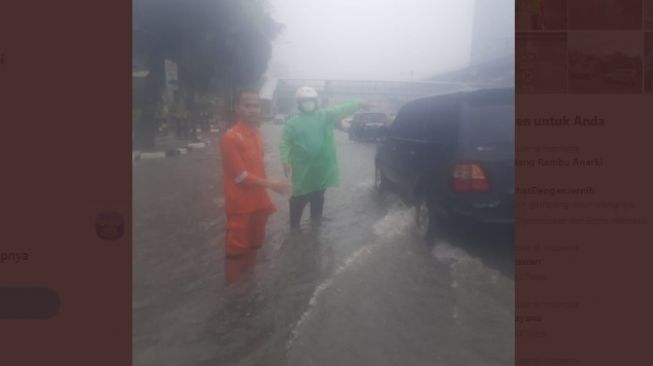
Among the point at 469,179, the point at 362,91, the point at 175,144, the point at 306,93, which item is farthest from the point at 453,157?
the point at 175,144

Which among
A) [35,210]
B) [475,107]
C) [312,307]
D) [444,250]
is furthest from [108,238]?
[475,107]

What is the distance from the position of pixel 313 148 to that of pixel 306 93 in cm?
17

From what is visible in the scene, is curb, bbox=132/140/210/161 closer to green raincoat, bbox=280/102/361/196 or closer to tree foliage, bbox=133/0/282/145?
tree foliage, bbox=133/0/282/145

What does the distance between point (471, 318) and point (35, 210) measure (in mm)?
1310

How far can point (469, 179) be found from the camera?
6.42 feet

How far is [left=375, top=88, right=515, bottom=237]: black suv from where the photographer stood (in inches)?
76.1

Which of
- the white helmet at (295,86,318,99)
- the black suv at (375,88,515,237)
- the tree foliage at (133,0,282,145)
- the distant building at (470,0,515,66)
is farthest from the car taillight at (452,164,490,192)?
the tree foliage at (133,0,282,145)

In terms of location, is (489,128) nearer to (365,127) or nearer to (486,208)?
(486,208)

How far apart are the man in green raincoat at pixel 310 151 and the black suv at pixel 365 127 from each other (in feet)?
0.09

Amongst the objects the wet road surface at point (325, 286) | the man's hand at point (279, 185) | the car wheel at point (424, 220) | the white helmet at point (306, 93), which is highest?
the white helmet at point (306, 93)

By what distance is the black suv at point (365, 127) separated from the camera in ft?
6.52

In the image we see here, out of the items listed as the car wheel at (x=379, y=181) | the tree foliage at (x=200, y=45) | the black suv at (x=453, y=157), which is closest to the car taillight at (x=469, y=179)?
the black suv at (x=453, y=157)

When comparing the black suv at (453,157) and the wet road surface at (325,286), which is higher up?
the black suv at (453,157)

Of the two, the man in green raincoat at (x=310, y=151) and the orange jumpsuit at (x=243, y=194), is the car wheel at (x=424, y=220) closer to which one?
the man in green raincoat at (x=310, y=151)
